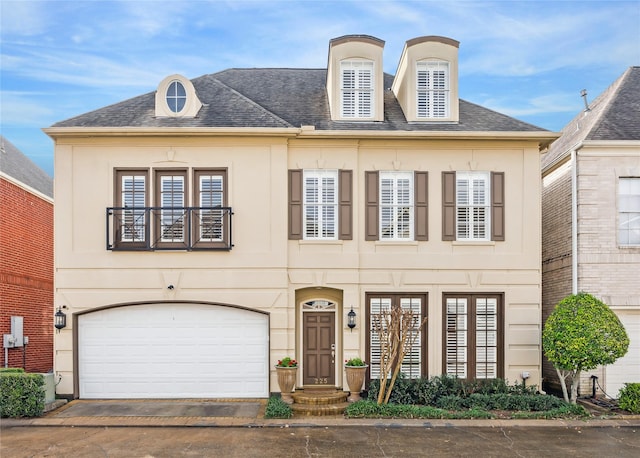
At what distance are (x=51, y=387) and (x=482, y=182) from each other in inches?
449

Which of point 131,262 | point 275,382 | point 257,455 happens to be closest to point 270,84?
point 131,262

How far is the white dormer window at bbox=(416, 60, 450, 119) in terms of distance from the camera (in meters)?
→ 15.4

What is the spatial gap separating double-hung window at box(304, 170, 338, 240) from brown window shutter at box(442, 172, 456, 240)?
2705mm

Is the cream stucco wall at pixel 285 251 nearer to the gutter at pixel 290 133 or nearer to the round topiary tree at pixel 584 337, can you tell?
the gutter at pixel 290 133

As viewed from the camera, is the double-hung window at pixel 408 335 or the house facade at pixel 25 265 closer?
the double-hung window at pixel 408 335

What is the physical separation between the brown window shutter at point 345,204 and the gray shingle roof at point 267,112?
1272 mm

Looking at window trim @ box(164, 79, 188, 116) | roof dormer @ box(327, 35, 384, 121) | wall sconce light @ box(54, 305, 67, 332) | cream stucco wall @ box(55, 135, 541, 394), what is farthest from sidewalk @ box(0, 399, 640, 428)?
roof dormer @ box(327, 35, 384, 121)

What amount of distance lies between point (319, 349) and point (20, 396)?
6.75m

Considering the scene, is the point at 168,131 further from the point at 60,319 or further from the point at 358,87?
the point at 60,319

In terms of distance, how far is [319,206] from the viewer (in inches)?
579

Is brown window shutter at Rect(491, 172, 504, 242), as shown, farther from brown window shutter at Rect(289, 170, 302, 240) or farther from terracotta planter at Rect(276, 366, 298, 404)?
terracotta planter at Rect(276, 366, 298, 404)

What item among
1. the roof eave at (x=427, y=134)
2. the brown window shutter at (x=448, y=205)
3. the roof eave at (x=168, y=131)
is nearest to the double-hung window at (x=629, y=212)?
the roof eave at (x=427, y=134)

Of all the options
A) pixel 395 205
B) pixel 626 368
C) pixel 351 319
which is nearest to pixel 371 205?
pixel 395 205

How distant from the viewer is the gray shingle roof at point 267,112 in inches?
575
